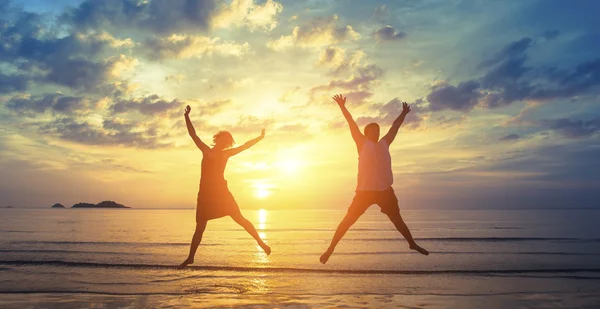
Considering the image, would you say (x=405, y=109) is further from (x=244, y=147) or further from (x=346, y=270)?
(x=346, y=270)

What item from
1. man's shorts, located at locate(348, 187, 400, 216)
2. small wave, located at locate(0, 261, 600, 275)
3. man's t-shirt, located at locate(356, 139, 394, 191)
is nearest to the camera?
man's t-shirt, located at locate(356, 139, 394, 191)

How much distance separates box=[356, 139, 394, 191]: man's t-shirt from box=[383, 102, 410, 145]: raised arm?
0.15 meters

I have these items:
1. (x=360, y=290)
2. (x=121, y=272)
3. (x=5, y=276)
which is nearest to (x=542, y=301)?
(x=360, y=290)

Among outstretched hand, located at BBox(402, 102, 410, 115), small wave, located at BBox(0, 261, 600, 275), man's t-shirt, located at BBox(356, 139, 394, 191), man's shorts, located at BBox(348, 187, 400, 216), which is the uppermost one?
outstretched hand, located at BBox(402, 102, 410, 115)

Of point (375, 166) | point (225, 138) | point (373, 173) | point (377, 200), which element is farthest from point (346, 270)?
point (225, 138)

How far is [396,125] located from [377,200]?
1.51 metres

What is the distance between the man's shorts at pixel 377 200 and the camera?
7742 mm

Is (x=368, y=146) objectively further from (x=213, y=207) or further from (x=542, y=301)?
(x=542, y=301)

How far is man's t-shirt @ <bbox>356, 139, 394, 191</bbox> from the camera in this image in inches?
300

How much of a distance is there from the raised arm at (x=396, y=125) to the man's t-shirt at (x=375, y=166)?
150 millimetres

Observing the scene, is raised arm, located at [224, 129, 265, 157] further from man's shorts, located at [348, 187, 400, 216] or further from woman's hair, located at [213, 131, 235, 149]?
man's shorts, located at [348, 187, 400, 216]

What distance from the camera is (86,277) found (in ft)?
35.6

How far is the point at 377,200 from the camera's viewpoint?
7.78 meters

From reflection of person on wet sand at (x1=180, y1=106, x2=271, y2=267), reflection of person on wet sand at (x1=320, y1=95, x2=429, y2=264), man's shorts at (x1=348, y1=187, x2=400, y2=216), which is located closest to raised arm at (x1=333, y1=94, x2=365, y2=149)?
reflection of person on wet sand at (x1=320, y1=95, x2=429, y2=264)
